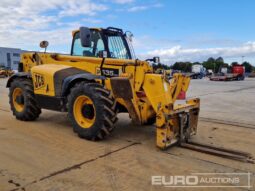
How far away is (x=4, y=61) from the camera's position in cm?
8419

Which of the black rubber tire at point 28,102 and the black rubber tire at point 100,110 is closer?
the black rubber tire at point 100,110

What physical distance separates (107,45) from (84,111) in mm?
1722

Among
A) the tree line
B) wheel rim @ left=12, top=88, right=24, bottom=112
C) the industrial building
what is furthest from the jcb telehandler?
the industrial building

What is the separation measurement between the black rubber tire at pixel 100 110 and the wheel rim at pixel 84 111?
0.15 m

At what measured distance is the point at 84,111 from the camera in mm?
6148

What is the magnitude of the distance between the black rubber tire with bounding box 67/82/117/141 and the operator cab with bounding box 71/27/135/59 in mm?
976

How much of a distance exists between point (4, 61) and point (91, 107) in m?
86.0

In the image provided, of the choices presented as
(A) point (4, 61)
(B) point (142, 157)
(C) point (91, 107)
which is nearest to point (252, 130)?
(B) point (142, 157)

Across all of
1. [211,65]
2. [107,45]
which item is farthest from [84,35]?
[211,65]

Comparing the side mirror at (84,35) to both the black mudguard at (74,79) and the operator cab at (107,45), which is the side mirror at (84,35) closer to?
the operator cab at (107,45)

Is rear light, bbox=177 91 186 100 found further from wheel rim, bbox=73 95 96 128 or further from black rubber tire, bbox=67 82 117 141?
wheel rim, bbox=73 95 96 128

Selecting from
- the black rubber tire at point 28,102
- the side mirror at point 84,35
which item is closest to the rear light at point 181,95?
the side mirror at point 84,35

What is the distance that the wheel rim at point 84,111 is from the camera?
6066 millimetres

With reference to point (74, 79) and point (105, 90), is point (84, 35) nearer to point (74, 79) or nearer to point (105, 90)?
point (74, 79)
